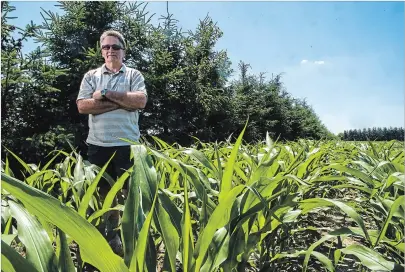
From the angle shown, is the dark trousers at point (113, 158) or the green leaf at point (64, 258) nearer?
the green leaf at point (64, 258)

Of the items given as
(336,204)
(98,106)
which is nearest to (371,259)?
(336,204)

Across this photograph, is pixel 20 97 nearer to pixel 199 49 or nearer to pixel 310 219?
pixel 310 219

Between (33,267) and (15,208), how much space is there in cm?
15

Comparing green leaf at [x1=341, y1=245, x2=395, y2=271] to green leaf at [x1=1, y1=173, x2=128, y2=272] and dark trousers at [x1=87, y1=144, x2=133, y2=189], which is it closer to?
green leaf at [x1=1, y1=173, x2=128, y2=272]

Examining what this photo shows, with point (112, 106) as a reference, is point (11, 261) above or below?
below

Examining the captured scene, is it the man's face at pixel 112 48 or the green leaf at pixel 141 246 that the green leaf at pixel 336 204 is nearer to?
the green leaf at pixel 141 246

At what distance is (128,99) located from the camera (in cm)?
194

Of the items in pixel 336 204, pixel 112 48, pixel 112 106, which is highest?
pixel 112 48

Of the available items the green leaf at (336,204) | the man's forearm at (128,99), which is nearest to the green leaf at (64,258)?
the green leaf at (336,204)

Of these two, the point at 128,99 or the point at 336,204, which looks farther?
the point at 128,99

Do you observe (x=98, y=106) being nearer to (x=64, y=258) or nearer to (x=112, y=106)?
(x=112, y=106)

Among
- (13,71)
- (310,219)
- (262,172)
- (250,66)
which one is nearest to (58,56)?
(13,71)

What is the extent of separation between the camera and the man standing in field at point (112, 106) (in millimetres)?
1943

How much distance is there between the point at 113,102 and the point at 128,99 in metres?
0.09
